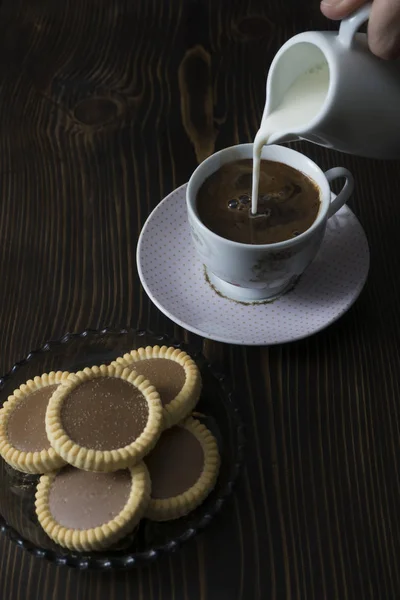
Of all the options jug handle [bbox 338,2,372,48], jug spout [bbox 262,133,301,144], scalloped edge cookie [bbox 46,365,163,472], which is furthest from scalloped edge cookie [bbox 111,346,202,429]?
jug handle [bbox 338,2,372,48]

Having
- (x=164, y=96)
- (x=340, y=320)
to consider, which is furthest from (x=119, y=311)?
(x=164, y=96)

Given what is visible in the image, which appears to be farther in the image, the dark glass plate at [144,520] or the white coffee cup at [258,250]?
the white coffee cup at [258,250]

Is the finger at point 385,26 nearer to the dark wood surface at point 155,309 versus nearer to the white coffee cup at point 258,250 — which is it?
the white coffee cup at point 258,250

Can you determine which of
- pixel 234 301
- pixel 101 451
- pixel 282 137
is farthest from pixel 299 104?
pixel 101 451

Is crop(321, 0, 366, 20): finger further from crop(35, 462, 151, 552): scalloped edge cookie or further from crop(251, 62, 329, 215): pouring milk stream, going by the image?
crop(35, 462, 151, 552): scalloped edge cookie

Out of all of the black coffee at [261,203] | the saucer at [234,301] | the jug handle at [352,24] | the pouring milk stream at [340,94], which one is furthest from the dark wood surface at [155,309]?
the jug handle at [352,24]
